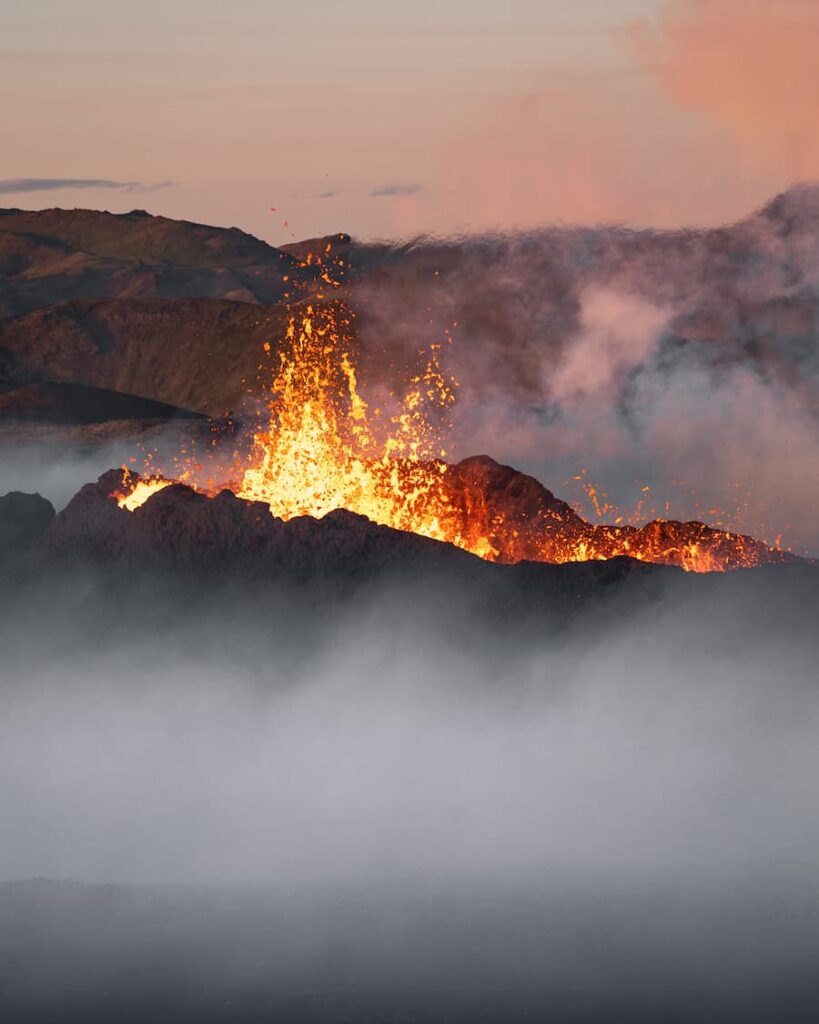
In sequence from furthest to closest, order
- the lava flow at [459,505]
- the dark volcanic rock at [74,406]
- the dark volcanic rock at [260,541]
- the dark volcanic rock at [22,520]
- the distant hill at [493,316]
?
the dark volcanic rock at [74,406], the distant hill at [493,316], the dark volcanic rock at [22,520], the lava flow at [459,505], the dark volcanic rock at [260,541]

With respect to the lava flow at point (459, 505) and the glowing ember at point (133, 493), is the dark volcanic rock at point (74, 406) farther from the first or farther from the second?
the glowing ember at point (133, 493)

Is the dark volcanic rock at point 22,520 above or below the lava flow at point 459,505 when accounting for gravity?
above

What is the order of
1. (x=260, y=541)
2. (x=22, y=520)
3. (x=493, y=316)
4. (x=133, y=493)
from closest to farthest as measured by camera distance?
(x=260, y=541) → (x=133, y=493) → (x=22, y=520) → (x=493, y=316)

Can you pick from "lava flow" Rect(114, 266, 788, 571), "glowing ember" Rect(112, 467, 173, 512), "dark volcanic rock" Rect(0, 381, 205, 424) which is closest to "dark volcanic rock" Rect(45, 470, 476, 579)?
"glowing ember" Rect(112, 467, 173, 512)

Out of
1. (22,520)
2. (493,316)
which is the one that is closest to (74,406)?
(493,316)

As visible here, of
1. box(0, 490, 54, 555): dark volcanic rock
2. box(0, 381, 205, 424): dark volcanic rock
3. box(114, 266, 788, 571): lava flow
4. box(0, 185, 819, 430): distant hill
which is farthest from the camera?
box(0, 381, 205, 424): dark volcanic rock

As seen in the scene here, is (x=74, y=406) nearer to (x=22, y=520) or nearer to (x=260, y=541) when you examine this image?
(x=22, y=520)

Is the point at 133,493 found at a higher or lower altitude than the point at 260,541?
higher

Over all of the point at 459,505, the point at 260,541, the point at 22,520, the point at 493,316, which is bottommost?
the point at 260,541

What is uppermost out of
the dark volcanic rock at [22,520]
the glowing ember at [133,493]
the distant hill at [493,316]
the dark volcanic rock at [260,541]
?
the distant hill at [493,316]

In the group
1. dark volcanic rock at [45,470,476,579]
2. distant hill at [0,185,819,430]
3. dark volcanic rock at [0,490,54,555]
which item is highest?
distant hill at [0,185,819,430]

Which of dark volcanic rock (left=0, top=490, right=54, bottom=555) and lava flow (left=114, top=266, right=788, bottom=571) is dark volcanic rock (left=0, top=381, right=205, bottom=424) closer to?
dark volcanic rock (left=0, top=490, right=54, bottom=555)

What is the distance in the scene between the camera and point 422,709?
2101 inches

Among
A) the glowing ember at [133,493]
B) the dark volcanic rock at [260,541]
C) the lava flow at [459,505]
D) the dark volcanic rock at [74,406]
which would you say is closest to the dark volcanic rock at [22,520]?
the lava flow at [459,505]
